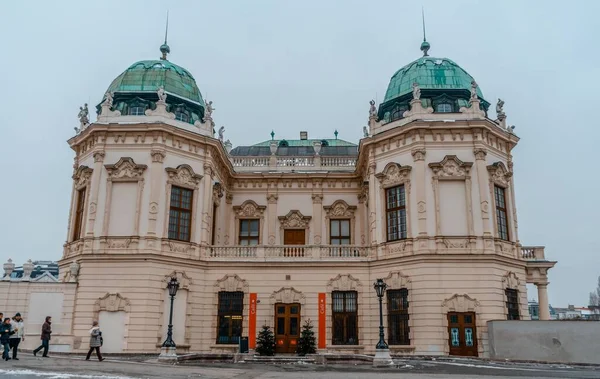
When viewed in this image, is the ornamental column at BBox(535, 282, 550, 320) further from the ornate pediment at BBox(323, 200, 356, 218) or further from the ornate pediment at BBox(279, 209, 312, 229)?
the ornate pediment at BBox(279, 209, 312, 229)

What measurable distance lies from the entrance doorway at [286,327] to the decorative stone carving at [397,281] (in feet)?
16.6

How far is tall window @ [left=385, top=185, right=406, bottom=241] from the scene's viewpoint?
27.2 meters

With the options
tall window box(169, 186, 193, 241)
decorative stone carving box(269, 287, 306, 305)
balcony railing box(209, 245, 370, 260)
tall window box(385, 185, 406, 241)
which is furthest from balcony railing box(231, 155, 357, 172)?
decorative stone carving box(269, 287, 306, 305)

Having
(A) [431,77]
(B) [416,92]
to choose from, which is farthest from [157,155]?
(A) [431,77]

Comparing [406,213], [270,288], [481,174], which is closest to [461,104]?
[481,174]

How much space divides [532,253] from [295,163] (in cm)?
1506

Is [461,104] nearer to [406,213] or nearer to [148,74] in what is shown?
[406,213]

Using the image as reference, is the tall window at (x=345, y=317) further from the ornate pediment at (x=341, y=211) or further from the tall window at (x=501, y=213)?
the tall window at (x=501, y=213)

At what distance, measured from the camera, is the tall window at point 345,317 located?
27203mm

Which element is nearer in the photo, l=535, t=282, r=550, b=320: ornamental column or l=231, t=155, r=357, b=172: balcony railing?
l=535, t=282, r=550, b=320: ornamental column

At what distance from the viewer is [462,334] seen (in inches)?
967

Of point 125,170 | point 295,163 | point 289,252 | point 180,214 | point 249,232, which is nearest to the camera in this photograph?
point 125,170

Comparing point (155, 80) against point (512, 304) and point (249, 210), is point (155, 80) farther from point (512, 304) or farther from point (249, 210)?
point (512, 304)

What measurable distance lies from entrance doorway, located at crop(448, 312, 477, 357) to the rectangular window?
9.48 metres
